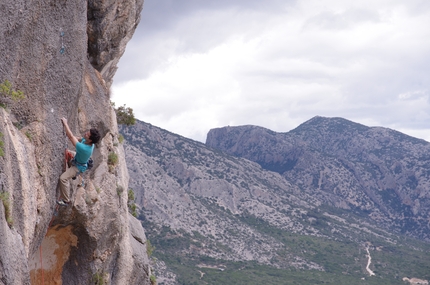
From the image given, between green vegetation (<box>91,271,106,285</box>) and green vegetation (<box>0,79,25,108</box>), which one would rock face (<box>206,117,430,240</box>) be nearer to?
green vegetation (<box>91,271,106,285</box>)

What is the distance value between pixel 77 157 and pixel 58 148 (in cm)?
71

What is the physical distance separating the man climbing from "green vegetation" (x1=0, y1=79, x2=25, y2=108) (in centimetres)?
206

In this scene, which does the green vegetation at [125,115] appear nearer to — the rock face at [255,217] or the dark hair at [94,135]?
the dark hair at [94,135]

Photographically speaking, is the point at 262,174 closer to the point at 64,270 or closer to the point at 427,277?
the point at 427,277

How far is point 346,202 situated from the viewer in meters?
160

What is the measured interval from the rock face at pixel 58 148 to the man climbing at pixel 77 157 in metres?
0.35

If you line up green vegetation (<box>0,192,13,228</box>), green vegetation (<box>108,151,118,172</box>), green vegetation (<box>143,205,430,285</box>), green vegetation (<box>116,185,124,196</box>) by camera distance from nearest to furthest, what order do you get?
green vegetation (<box>0,192,13,228</box>) → green vegetation (<box>116,185,124,196</box>) → green vegetation (<box>108,151,118,172</box>) → green vegetation (<box>143,205,430,285</box>)

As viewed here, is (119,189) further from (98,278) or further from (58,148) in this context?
(58,148)

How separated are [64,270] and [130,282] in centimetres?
446

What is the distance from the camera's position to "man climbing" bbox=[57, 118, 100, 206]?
1545cm

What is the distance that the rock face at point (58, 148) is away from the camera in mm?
13500

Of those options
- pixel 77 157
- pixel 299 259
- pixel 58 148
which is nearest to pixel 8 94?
pixel 58 148

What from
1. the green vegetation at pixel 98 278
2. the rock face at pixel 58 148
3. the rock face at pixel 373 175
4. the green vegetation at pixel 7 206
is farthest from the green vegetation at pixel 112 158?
the rock face at pixel 373 175

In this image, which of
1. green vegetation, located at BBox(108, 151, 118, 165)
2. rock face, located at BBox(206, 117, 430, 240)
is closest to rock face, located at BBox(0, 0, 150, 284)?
green vegetation, located at BBox(108, 151, 118, 165)
